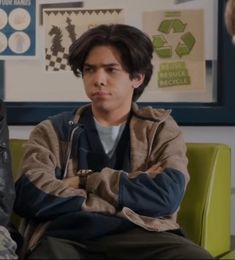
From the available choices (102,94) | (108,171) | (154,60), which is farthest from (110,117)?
(154,60)

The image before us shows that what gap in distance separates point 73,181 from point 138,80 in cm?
44

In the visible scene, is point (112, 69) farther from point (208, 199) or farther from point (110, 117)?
point (208, 199)

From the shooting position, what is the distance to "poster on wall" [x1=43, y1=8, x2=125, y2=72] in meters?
2.26

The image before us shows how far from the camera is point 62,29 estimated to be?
2.27 meters

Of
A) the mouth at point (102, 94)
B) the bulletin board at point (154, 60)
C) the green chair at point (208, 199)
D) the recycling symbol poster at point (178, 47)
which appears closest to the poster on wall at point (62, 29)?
the bulletin board at point (154, 60)

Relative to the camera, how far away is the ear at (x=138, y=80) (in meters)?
1.92

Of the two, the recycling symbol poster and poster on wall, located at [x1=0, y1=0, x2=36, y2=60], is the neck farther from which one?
poster on wall, located at [x1=0, y1=0, x2=36, y2=60]

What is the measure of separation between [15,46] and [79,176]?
0.76m

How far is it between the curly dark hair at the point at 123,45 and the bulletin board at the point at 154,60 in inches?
12.7

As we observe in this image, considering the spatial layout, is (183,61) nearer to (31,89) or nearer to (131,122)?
(131,122)

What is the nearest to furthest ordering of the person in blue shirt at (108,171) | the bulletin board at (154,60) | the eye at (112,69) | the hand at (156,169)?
the person in blue shirt at (108,171) → the hand at (156,169) → the eye at (112,69) → the bulletin board at (154,60)

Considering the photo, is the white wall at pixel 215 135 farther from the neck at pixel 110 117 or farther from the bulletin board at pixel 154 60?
the neck at pixel 110 117

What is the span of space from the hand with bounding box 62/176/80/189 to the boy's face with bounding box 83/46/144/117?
27cm

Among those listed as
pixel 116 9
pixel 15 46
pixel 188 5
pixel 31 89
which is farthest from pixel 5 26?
pixel 188 5
